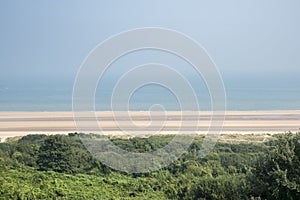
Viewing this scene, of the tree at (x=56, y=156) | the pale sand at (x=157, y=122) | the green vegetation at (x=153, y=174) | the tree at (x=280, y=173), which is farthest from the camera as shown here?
the pale sand at (x=157, y=122)

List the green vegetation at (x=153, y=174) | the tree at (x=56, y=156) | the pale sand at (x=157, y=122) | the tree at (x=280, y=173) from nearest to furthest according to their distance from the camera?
the tree at (x=280, y=173)
the green vegetation at (x=153, y=174)
the tree at (x=56, y=156)
the pale sand at (x=157, y=122)

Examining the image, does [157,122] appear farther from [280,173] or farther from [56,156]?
[280,173]

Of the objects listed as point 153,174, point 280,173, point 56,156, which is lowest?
point 153,174

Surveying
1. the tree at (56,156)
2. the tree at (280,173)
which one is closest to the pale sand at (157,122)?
the tree at (56,156)

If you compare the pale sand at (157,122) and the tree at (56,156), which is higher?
the pale sand at (157,122)

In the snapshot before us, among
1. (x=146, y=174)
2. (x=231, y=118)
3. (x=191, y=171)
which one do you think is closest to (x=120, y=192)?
(x=146, y=174)

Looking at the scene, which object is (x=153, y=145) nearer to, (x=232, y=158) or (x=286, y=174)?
(x=232, y=158)

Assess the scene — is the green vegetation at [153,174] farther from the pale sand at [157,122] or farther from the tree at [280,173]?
the pale sand at [157,122]

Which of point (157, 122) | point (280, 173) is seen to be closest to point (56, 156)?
point (157, 122)
